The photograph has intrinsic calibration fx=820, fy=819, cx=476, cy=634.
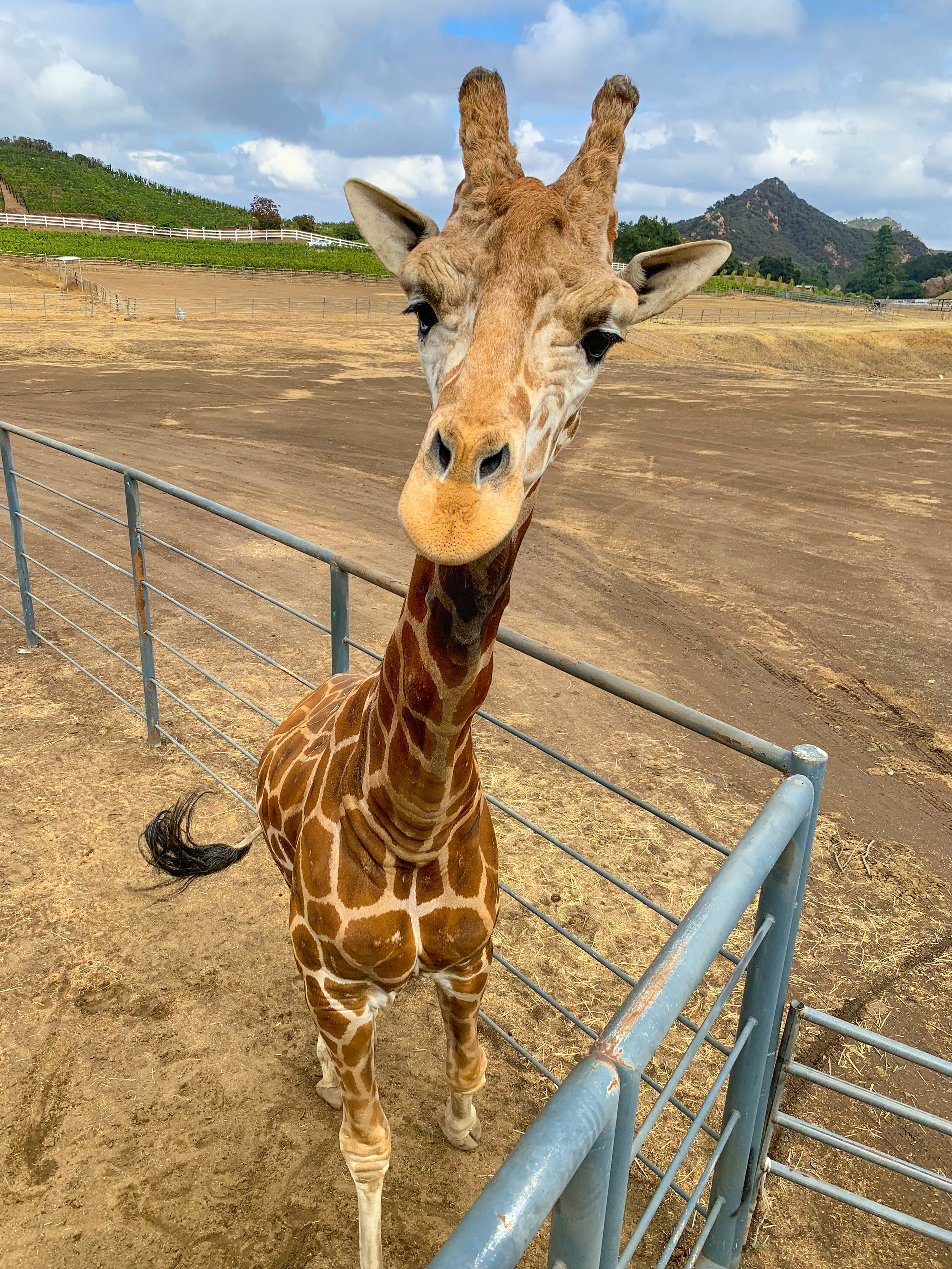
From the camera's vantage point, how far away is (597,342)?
5.80ft

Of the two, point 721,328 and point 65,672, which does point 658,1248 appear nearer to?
point 65,672

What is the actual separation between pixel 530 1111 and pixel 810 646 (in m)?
5.30

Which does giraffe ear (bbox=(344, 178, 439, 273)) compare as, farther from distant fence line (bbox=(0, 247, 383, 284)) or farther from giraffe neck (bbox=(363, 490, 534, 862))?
distant fence line (bbox=(0, 247, 383, 284))

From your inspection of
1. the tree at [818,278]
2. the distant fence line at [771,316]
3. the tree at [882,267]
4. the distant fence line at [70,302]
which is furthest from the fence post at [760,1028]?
the tree at [882,267]

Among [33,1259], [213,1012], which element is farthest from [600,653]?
[33,1259]

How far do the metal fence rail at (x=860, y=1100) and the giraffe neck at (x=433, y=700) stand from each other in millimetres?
1025

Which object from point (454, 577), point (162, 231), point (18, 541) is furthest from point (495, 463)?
point (162, 231)

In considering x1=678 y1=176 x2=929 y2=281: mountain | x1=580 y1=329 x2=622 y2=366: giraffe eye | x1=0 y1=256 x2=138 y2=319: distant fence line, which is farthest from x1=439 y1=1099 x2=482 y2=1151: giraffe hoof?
x1=678 y1=176 x2=929 y2=281: mountain

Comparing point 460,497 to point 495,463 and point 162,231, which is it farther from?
point 162,231

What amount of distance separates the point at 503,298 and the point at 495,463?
402 millimetres

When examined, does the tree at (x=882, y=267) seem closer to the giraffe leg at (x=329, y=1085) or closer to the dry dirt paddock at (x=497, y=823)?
the dry dirt paddock at (x=497, y=823)

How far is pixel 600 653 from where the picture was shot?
693 cm

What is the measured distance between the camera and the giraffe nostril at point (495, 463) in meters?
1.41

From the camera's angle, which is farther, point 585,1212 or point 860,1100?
point 860,1100
